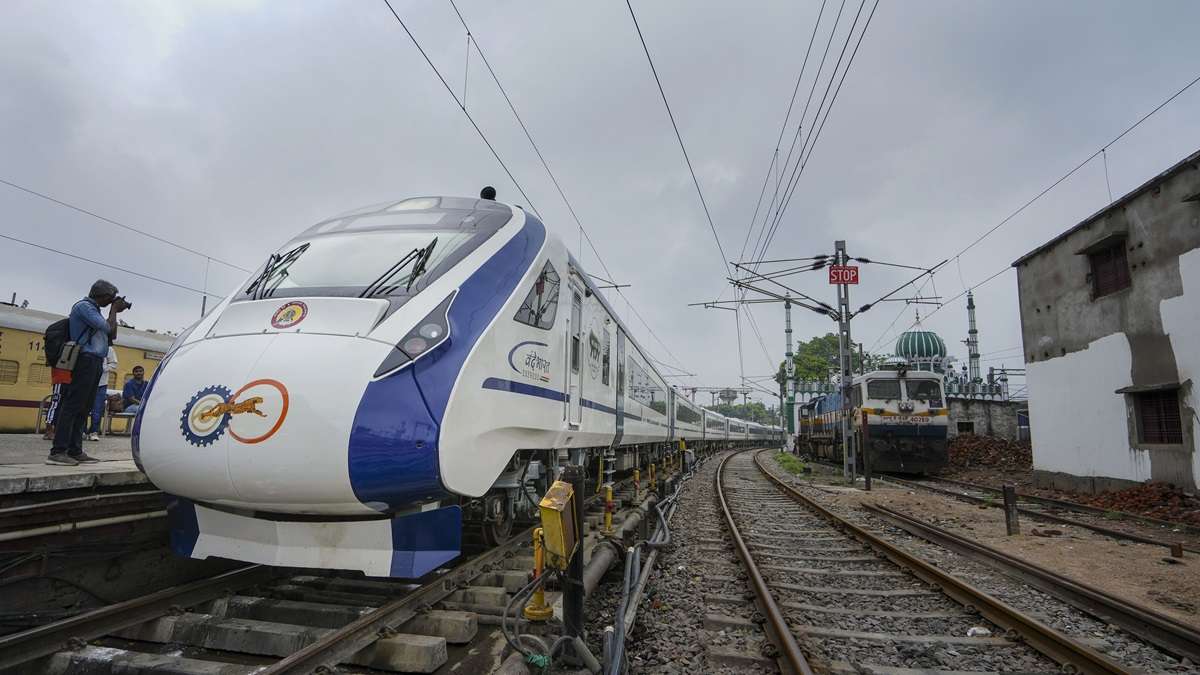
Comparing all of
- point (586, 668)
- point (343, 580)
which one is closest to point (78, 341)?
point (343, 580)

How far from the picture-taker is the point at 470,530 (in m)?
5.57

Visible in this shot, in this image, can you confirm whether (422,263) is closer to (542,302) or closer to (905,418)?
(542,302)

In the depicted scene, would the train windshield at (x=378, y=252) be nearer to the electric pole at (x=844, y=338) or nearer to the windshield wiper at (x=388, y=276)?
the windshield wiper at (x=388, y=276)

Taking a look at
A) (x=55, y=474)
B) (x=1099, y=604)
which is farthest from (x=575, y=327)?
(x=1099, y=604)

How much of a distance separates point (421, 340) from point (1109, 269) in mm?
14734

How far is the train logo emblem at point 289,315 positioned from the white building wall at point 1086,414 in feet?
47.1

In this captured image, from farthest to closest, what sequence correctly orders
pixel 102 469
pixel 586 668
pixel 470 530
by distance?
pixel 470 530
pixel 102 469
pixel 586 668

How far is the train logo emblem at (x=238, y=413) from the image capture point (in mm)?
3074

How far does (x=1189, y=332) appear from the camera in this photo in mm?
10266

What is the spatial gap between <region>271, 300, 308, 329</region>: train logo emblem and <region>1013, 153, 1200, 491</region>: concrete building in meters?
13.4

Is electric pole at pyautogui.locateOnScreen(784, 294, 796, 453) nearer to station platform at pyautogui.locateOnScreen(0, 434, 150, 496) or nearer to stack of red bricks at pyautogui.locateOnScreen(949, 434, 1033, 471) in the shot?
stack of red bricks at pyautogui.locateOnScreen(949, 434, 1033, 471)

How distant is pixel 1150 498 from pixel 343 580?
42.8 feet

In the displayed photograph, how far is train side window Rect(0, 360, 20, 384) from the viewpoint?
1055cm

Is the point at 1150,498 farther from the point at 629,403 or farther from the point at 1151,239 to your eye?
the point at 629,403
